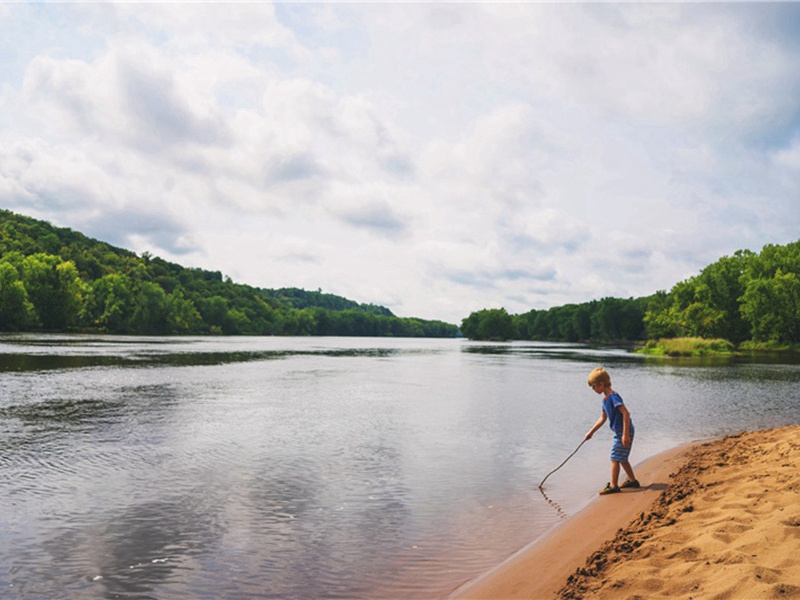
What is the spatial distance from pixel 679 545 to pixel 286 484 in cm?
778

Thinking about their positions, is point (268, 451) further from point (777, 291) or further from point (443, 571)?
point (777, 291)

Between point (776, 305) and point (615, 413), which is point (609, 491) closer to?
point (615, 413)

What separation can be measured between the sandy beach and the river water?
711mm

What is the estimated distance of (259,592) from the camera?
259 inches

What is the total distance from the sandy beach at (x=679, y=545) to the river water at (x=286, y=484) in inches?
28.0

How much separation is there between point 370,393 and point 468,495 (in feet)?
61.9

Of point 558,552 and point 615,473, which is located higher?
point 615,473

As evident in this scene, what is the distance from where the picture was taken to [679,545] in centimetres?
631

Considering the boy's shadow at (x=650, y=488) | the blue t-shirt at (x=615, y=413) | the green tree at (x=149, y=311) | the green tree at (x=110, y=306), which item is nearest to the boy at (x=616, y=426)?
the blue t-shirt at (x=615, y=413)

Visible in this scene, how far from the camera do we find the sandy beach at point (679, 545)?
16.8 feet

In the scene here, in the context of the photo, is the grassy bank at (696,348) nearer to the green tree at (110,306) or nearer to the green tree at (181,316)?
the green tree at (181,316)

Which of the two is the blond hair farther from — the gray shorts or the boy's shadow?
the boy's shadow

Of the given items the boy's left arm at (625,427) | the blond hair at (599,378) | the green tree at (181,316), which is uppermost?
the green tree at (181,316)

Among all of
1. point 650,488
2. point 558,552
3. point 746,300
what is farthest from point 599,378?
point 746,300
